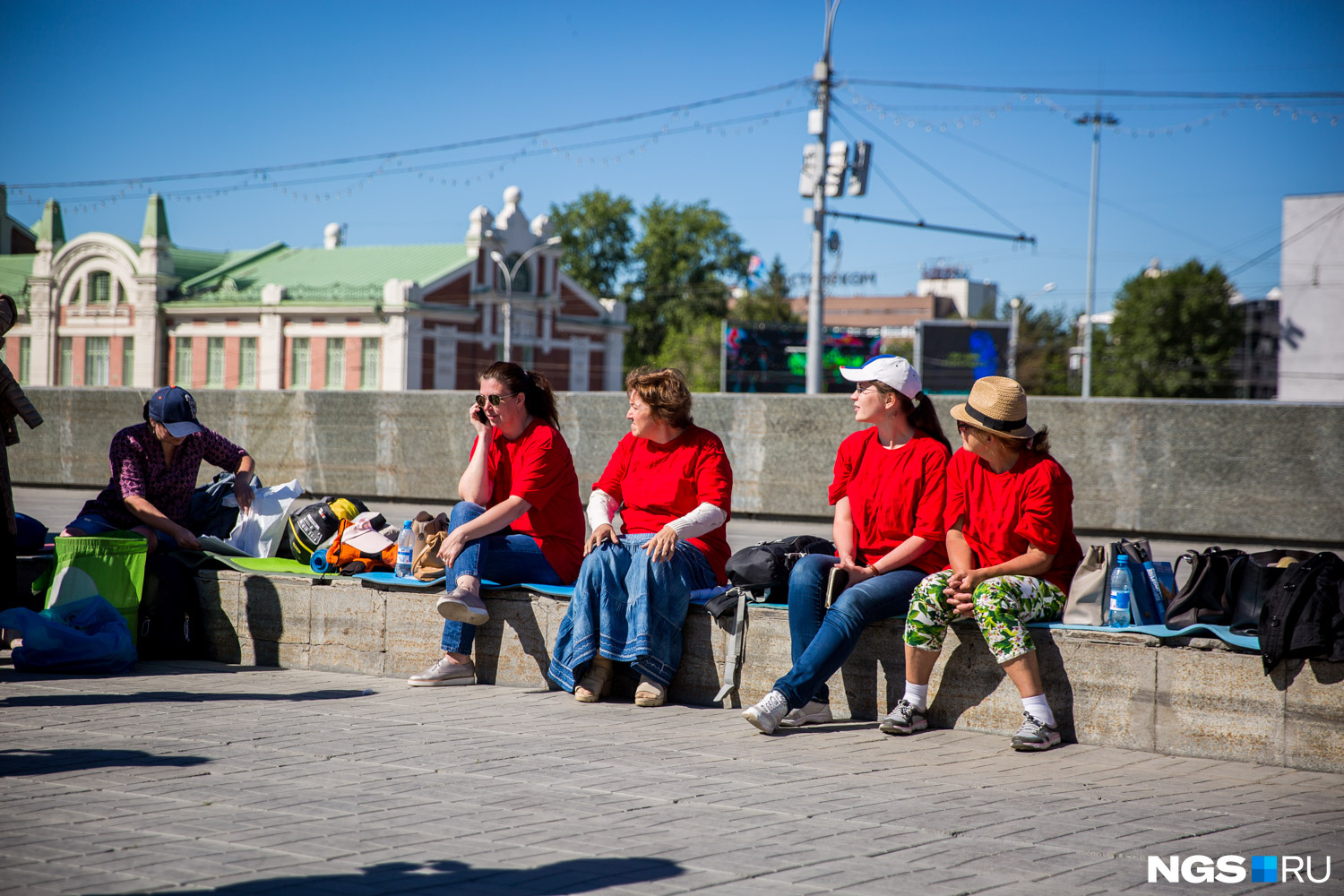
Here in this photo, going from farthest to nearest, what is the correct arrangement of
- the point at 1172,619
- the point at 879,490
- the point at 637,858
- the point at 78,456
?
the point at 78,456 → the point at 879,490 → the point at 1172,619 → the point at 637,858

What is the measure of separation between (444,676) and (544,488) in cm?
106

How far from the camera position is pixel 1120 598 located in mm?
5297

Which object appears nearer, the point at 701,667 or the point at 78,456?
the point at 701,667

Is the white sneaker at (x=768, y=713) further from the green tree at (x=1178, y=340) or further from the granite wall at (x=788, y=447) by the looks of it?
the green tree at (x=1178, y=340)

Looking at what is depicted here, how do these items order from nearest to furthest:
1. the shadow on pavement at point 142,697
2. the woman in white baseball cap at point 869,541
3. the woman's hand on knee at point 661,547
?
the woman in white baseball cap at point 869,541, the shadow on pavement at point 142,697, the woman's hand on knee at point 661,547

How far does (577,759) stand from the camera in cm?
477

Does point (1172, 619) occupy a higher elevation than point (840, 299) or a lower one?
lower

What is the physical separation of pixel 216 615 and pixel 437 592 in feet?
4.44

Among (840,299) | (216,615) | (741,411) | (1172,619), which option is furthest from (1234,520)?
(840,299)

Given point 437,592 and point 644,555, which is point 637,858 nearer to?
point 644,555

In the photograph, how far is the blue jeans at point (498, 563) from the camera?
6.27 metres

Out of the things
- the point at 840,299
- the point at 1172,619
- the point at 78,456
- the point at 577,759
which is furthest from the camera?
the point at 840,299

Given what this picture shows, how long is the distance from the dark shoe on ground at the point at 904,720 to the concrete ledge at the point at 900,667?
146 mm

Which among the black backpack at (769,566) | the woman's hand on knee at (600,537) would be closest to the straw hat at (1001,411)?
the black backpack at (769,566)
